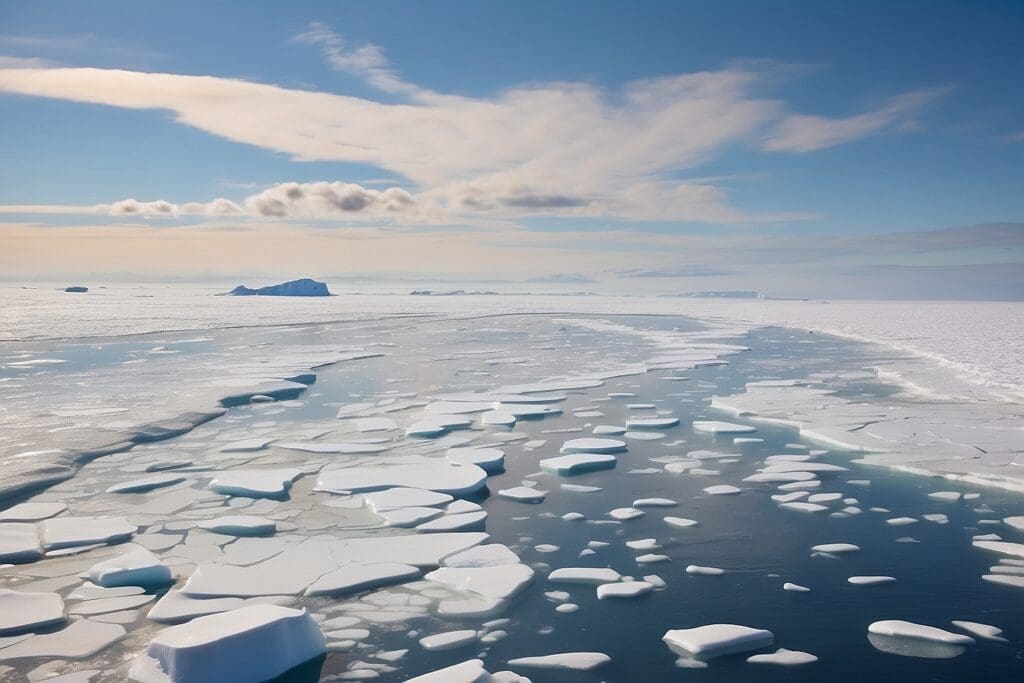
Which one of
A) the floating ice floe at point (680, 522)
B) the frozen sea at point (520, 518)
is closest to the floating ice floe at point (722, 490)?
the frozen sea at point (520, 518)

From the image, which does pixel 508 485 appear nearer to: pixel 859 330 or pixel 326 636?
pixel 326 636

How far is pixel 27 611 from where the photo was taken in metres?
3.73

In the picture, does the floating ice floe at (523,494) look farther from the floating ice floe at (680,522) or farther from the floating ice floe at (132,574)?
the floating ice floe at (132,574)

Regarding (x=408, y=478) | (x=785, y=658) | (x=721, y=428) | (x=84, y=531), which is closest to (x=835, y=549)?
(x=785, y=658)

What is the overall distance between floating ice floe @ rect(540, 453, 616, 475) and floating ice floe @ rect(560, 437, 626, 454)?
11.7 inches

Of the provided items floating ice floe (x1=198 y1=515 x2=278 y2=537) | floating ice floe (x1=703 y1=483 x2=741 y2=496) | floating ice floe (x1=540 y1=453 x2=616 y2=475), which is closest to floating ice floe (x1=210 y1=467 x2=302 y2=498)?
floating ice floe (x1=198 y1=515 x2=278 y2=537)

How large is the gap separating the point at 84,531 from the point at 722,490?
4.70 metres

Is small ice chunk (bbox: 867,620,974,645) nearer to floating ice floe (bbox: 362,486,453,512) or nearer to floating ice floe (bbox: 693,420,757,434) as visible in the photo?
floating ice floe (bbox: 362,486,453,512)

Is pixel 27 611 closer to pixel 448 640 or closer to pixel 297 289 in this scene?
pixel 448 640

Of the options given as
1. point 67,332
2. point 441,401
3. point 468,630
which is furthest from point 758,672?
point 67,332

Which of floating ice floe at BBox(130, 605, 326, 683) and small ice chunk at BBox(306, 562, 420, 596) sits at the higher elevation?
floating ice floe at BBox(130, 605, 326, 683)

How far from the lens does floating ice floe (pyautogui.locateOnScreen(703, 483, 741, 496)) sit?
5.90 meters

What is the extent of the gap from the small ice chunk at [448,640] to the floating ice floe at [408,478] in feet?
7.35

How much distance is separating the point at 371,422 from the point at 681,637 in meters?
5.75
